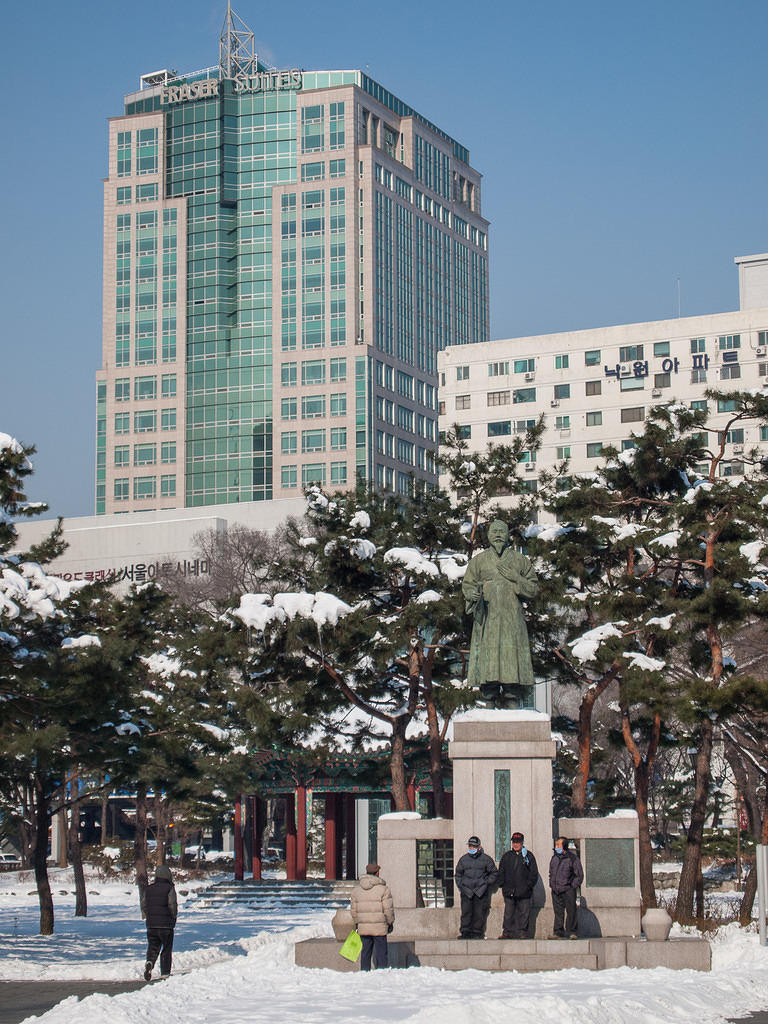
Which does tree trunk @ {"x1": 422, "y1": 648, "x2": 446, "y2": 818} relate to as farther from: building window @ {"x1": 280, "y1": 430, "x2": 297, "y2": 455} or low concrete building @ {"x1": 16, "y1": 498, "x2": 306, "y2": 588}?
building window @ {"x1": 280, "y1": 430, "x2": 297, "y2": 455}

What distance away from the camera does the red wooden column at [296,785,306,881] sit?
166 feet

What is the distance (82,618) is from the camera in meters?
28.6

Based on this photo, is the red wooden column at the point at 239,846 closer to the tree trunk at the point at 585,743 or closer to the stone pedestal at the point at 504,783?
the tree trunk at the point at 585,743

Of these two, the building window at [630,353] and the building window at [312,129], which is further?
the building window at [312,129]

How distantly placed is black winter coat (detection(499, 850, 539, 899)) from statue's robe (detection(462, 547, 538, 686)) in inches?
124

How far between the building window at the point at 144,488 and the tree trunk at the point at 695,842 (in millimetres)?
117803

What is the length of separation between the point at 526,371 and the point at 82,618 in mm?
91540

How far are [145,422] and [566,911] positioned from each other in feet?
425

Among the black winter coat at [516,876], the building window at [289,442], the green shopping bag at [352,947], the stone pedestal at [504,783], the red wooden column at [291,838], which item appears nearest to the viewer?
the green shopping bag at [352,947]

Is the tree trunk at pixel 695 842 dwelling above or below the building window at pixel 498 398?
below

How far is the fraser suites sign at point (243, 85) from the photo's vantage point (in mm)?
148750

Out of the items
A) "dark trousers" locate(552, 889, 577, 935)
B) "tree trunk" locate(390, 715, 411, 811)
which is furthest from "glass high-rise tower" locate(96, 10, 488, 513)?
"dark trousers" locate(552, 889, 577, 935)

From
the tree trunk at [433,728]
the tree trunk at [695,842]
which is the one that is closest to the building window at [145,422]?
the tree trunk at [433,728]

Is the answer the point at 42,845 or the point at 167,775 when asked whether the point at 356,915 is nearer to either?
the point at 42,845
